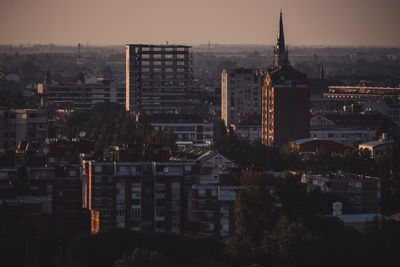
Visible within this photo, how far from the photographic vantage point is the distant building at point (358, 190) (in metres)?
59.3

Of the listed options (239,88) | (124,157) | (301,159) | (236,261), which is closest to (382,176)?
(301,159)

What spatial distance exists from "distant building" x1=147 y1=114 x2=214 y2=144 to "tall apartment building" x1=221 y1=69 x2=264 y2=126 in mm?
16245

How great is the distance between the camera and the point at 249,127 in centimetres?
10869

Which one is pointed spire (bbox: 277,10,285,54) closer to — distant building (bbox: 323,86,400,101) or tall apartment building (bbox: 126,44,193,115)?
distant building (bbox: 323,86,400,101)

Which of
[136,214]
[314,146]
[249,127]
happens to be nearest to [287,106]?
[314,146]

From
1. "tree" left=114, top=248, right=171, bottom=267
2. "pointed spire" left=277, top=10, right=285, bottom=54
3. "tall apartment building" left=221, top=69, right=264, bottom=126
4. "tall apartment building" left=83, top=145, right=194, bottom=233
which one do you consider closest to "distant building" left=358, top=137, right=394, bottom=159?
"tall apartment building" left=83, top=145, right=194, bottom=233

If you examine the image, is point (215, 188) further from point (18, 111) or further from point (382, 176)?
point (18, 111)

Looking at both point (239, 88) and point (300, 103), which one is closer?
point (300, 103)

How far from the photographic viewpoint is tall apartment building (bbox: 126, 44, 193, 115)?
→ 126m

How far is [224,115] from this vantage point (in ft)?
409

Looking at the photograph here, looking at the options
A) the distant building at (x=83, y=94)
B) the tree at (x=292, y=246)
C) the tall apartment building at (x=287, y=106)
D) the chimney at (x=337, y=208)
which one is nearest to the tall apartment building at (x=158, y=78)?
the distant building at (x=83, y=94)

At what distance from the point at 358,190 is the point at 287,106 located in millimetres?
31374

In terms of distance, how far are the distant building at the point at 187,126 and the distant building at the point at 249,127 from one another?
4.18 m

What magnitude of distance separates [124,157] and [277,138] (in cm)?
3830
